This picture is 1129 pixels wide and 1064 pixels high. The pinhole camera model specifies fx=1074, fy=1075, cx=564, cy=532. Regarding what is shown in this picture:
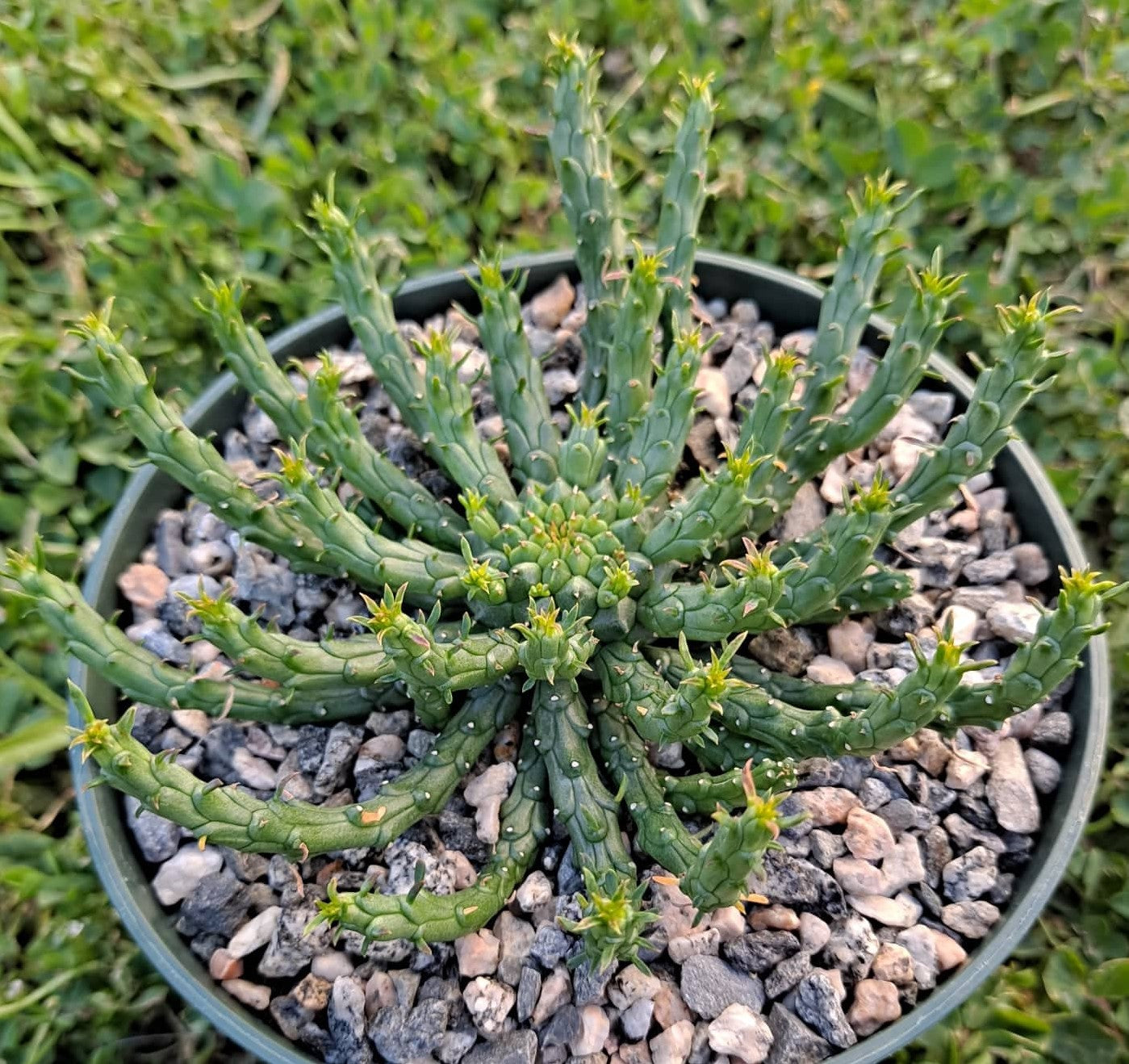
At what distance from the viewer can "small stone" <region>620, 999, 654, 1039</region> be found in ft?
5.07

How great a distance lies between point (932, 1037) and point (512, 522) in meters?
1.19

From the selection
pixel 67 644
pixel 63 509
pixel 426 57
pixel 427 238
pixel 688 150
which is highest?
pixel 426 57

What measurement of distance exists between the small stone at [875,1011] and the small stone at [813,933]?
93 mm

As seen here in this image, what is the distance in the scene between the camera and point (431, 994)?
157 centimetres

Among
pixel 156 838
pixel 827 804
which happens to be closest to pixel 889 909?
pixel 827 804

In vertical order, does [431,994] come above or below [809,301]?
below

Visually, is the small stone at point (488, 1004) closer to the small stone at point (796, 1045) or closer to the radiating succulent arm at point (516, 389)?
the small stone at point (796, 1045)

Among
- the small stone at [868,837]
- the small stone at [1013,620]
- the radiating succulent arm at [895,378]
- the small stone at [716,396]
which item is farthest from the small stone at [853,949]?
the small stone at [716,396]

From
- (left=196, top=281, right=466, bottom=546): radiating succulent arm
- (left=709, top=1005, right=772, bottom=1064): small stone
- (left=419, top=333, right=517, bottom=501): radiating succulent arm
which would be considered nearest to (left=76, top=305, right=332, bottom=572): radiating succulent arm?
(left=196, top=281, right=466, bottom=546): radiating succulent arm

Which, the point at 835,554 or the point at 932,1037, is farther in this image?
the point at 932,1037

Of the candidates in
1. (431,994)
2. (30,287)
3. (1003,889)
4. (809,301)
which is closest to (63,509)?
(30,287)

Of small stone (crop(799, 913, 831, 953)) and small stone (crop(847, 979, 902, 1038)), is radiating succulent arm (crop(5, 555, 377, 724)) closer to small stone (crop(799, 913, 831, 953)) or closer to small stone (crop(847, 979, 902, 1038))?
small stone (crop(799, 913, 831, 953))

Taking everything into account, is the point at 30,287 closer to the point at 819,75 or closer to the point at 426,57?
the point at 426,57

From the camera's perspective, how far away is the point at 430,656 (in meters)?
1.32
